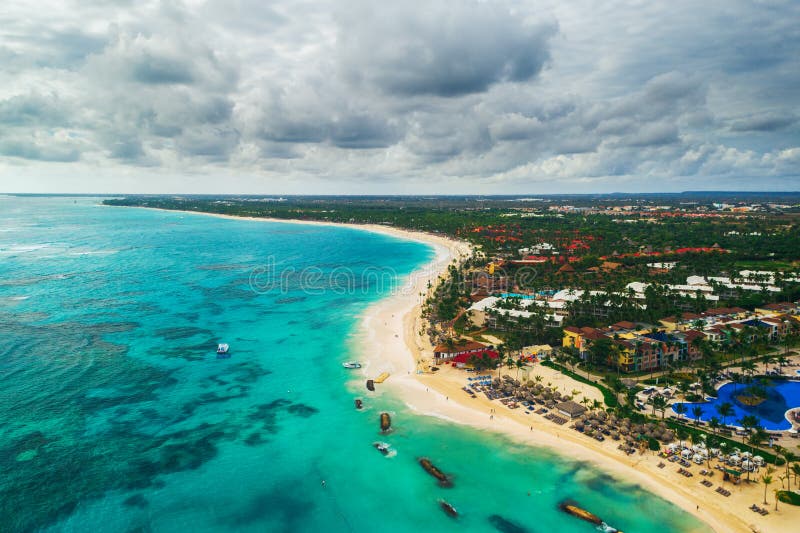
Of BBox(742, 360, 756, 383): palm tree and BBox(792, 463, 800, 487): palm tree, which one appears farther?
BBox(742, 360, 756, 383): palm tree

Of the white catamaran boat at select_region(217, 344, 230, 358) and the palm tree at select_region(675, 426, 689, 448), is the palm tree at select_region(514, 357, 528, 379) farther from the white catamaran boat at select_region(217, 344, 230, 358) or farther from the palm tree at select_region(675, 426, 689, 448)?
the white catamaran boat at select_region(217, 344, 230, 358)

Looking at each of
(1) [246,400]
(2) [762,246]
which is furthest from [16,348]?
(2) [762,246]

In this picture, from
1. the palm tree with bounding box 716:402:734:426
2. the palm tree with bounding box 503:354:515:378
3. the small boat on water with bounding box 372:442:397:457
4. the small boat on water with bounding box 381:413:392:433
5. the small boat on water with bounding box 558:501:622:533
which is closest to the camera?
the small boat on water with bounding box 558:501:622:533

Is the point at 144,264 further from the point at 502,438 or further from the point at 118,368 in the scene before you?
the point at 502,438

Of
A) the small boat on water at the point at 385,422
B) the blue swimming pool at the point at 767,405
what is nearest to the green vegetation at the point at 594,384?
the blue swimming pool at the point at 767,405

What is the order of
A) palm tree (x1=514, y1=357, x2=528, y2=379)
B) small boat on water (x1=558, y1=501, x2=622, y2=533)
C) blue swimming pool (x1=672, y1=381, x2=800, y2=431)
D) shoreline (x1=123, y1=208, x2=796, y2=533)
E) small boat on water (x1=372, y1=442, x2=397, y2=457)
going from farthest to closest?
1. palm tree (x1=514, y1=357, x2=528, y2=379)
2. blue swimming pool (x1=672, y1=381, x2=800, y2=431)
3. small boat on water (x1=372, y1=442, x2=397, y2=457)
4. shoreline (x1=123, y1=208, x2=796, y2=533)
5. small boat on water (x1=558, y1=501, x2=622, y2=533)

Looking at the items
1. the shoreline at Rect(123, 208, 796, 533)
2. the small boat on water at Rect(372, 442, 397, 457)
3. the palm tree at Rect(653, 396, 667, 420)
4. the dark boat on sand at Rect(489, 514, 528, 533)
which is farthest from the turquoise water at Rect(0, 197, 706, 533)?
the palm tree at Rect(653, 396, 667, 420)
